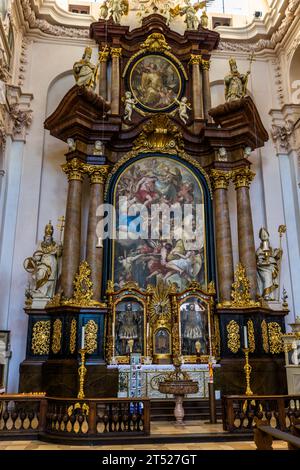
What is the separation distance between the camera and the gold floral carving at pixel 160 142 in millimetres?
12336

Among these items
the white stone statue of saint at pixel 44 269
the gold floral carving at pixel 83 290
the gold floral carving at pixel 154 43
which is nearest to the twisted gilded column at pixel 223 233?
the gold floral carving at pixel 83 290

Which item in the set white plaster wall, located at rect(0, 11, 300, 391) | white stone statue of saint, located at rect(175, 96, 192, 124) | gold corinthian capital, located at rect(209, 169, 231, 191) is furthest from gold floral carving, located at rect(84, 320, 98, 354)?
white stone statue of saint, located at rect(175, 96, 192, 124)

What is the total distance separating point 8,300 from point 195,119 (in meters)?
6.95

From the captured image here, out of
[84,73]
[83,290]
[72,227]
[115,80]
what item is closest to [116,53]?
[115,80]

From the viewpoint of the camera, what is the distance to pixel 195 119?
1307cm

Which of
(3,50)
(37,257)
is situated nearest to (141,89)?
(3,50)

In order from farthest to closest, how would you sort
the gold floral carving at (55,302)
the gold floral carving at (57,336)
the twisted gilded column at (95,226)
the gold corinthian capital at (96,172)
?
the gold corinthian capital at (96,172) → the twisted gilded column at (95,226) → the gold floral carving at (55,302) → the gold floral carving at (57,336)

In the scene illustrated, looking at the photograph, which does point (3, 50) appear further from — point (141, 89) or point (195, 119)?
point (195, 119)

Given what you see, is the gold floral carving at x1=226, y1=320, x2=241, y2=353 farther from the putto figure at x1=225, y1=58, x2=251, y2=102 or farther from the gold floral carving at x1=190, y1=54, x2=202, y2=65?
the gold floral carving at x1=190, y1=54, x2=202, y2=65

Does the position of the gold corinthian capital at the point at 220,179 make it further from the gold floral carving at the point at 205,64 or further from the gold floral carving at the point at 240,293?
the gold floral carving at the point at 205,64

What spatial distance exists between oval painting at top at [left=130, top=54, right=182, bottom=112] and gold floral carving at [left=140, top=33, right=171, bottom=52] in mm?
199

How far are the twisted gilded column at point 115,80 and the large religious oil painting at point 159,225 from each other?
1.71 metres

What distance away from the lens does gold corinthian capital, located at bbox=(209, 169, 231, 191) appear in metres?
12.2

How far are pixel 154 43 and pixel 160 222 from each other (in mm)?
5401
